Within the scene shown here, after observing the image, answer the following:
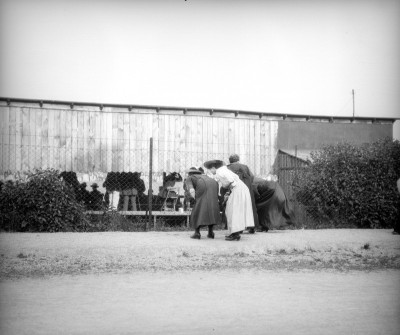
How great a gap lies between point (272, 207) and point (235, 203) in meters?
2.23

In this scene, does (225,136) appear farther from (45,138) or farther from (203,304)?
(203,304)

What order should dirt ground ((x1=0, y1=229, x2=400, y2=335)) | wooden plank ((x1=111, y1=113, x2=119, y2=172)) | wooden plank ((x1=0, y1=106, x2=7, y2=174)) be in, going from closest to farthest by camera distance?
dirt ground ((x1=0, y1=229, x2=400, y2=335)) < wooden plank ((x1=0, y1=106, x2=7, y2=174)) < wooden plank ((x1=111, y1=113, x2=119, y2=172))

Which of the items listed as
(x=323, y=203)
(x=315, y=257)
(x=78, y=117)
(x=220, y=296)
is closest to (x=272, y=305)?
(x=220, y=296)

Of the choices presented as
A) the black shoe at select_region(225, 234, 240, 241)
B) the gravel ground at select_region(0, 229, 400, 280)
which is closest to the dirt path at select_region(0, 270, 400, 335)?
the gravel ground at select_region(0, 229, 400, 280)

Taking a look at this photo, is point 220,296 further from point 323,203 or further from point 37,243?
point 323,203

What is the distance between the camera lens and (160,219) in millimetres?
15664

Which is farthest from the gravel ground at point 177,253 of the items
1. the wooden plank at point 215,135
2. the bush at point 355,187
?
the wooden plank at point 215,135

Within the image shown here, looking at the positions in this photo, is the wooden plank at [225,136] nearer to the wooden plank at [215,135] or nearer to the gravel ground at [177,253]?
the wooden plank at [215,135]

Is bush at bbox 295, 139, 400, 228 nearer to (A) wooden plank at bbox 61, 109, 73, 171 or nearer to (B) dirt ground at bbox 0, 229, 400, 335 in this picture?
Result: (B) dirt ground at bbox 0, 229, 400, 335

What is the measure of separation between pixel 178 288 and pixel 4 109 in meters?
14.5

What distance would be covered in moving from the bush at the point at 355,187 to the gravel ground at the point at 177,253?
9.17 feet

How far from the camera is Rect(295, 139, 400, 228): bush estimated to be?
47.6 feet

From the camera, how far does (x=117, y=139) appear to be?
20.0m

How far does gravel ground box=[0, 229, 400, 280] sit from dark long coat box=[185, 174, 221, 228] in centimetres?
40
